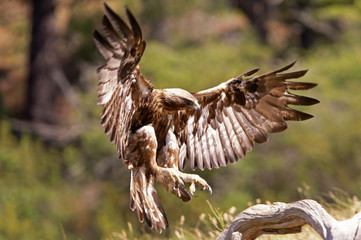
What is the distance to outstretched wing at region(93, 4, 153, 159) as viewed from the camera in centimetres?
532

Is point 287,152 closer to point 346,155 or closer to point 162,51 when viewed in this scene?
point 346,155

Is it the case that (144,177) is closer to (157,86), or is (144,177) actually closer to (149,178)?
(149,178)

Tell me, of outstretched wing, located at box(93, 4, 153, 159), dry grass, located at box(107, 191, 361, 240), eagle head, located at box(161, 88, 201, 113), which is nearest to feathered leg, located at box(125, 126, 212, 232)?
outstretched wing, located at box(93, 4, 153, 159)

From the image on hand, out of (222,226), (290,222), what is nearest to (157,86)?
(222,226)

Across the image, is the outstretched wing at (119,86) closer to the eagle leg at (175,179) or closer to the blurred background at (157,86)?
the eagle leg at (175,179)

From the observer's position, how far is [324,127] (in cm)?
2002

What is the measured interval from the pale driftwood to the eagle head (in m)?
0.96

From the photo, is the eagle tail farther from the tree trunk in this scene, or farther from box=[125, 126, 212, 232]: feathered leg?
the tree trunk

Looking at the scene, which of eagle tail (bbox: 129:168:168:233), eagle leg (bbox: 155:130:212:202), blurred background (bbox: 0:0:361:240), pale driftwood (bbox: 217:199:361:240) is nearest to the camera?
pale driftwood (bbox: 217:199:361:240)

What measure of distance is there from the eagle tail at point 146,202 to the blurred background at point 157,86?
9.66 meters

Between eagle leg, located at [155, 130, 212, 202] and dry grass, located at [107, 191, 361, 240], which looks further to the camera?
dry grass, located at [107, 191, 361, 240]

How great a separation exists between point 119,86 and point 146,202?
3.02ft

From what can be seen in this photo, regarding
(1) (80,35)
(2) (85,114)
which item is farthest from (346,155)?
(1) (80,35)

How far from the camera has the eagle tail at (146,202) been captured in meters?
5.36
